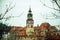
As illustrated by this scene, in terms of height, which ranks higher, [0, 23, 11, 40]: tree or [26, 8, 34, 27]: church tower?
[26, 8, 34, 27]: church tower

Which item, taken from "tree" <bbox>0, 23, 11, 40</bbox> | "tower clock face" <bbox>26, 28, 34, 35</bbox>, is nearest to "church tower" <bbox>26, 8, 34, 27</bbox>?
"tower clock face" <bbox>26, 28, 34, 35</bbox>

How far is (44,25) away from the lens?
151 inches

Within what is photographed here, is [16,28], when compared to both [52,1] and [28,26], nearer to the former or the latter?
[28,26]

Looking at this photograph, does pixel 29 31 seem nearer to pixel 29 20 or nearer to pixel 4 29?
pixel 29 20

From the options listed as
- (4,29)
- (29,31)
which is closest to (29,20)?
(29,31)

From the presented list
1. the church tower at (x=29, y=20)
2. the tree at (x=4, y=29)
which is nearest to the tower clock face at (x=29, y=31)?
the church tower at (x=29, y=20)

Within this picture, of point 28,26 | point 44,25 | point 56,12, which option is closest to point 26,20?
point 28,26

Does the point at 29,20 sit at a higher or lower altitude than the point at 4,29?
higher

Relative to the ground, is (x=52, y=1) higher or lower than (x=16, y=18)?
higher

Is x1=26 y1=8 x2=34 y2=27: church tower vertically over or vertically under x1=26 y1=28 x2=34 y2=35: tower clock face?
over

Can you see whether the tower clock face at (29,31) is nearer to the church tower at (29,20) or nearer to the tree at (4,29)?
the church tower at (29,20)

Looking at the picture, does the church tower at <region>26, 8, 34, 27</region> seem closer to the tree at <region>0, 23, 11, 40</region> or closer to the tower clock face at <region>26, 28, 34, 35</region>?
the tower clock face at <region>26, 28, 34, 35</region>

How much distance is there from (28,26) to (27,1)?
56cm

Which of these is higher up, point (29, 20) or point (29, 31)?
point (29, 20)
